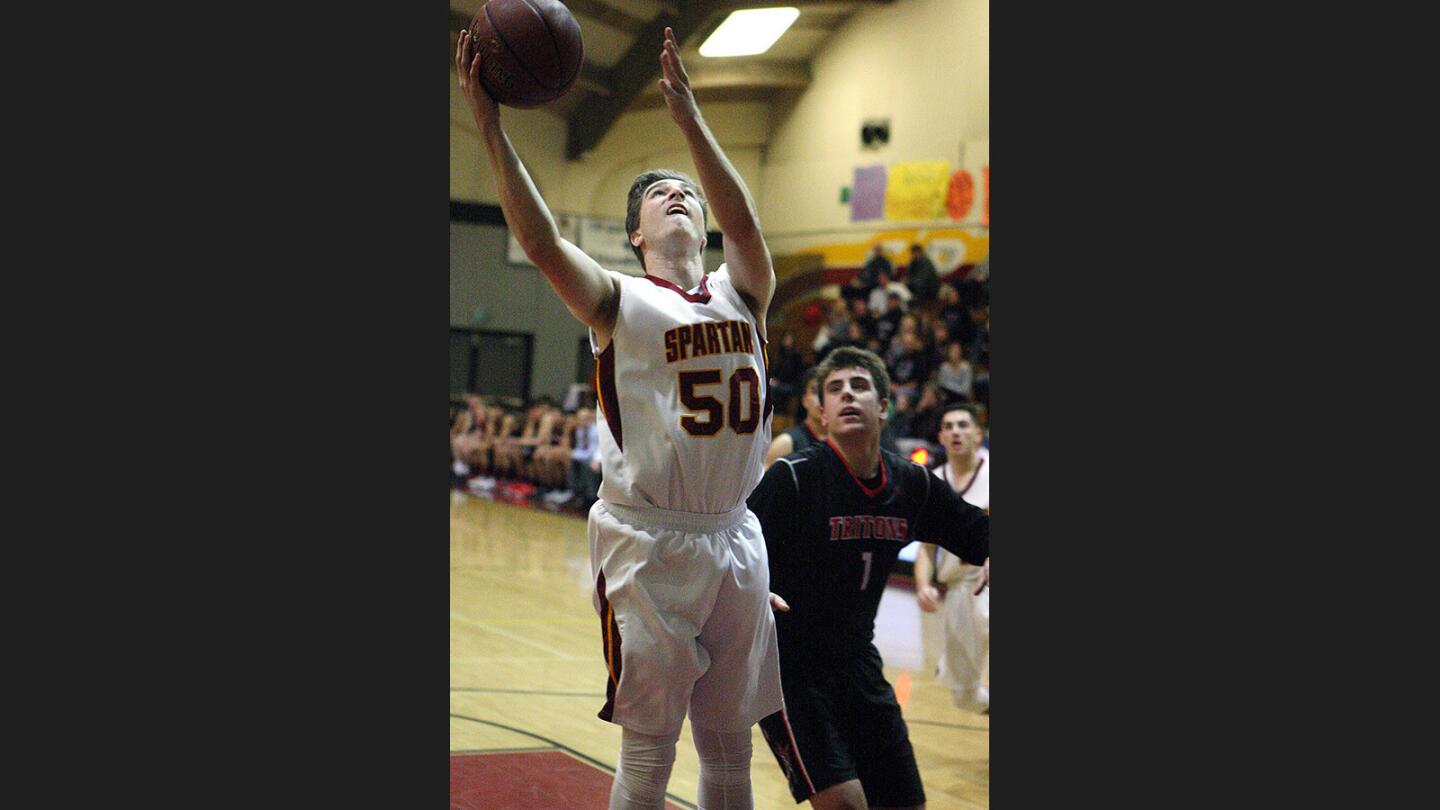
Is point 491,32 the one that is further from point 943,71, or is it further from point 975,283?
point 943,71

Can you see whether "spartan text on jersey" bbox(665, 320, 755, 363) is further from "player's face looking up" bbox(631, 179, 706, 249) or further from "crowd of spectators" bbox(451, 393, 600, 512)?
"crowd of spectators" bbox(451, 393, 600, 512)

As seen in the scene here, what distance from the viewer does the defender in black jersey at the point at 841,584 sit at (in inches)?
149

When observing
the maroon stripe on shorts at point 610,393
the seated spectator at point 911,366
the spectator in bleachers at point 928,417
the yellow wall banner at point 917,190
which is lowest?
the spectator in bleachers at point 928,417

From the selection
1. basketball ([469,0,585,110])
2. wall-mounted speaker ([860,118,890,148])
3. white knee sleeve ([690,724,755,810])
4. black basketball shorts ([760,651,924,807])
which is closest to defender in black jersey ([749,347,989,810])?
black basketball shorts ([760,651,924,807])

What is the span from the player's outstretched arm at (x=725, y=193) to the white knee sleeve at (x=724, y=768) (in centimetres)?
110

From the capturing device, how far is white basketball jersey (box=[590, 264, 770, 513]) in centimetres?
328

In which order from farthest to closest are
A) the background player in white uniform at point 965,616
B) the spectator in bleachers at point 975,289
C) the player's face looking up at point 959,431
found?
the spectator in bleachers at point 975,289 < the player's face looking up at point 959,431 < the background player in white uniform at point 965,616

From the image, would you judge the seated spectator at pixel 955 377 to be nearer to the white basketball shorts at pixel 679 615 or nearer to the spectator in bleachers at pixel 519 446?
the spectator in bleachers at pixel 519 446

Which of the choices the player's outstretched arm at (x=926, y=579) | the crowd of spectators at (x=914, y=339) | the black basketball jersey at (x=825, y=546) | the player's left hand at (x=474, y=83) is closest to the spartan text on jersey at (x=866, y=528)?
the black basketball jersey at (x=825, y=546)

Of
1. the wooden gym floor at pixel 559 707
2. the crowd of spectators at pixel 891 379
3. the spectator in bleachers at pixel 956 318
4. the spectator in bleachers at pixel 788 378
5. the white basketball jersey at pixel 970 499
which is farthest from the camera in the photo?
the spectator in bleachers at pixel 788 378

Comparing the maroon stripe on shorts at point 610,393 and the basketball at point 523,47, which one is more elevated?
the basketball at point 523,47

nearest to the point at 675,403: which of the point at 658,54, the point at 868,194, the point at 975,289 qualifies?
the point at 975,289

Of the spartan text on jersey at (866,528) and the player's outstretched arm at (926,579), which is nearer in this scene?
the spartan text on jersey at (866,528)

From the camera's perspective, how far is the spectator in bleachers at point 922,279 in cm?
1488
